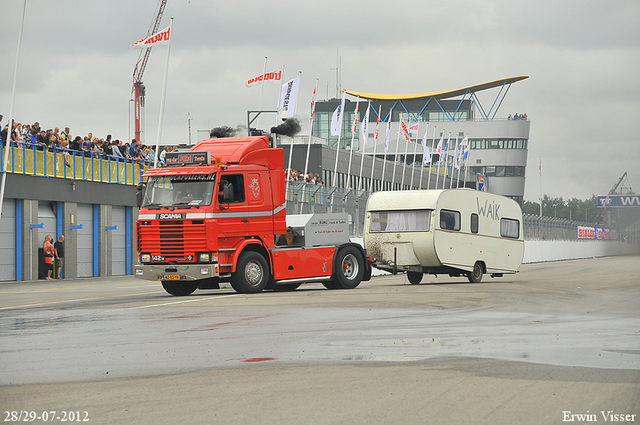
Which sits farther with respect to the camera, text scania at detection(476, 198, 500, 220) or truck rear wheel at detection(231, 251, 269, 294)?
text scania at detection(476, 198, 500, 220)

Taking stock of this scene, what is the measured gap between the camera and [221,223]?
65.8 feet

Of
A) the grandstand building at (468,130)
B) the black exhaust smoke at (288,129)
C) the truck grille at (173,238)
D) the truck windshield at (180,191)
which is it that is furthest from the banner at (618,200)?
the truck grille at (173,238)

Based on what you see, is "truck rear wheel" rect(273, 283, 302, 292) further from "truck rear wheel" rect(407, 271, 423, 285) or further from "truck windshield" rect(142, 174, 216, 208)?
"truck rear wheel" rect(407, 271, 423, 285)

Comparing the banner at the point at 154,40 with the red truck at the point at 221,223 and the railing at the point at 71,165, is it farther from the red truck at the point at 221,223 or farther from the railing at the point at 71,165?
the red truck at the point at 221,223

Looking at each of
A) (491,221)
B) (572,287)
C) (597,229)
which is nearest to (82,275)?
(491,221)

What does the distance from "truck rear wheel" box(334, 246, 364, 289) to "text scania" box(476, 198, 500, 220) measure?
20.6ft

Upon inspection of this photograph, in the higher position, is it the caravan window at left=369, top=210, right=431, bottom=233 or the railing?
the railing

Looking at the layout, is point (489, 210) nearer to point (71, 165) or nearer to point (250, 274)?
point (250, 274)

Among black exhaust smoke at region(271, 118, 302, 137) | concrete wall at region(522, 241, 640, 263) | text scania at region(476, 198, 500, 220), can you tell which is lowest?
concrete wall at region(522, 241, 640, 263)

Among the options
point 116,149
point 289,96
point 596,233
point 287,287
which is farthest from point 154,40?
point 596,233

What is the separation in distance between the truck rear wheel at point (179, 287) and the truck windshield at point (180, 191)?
2393mm

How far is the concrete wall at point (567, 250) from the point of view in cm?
5786

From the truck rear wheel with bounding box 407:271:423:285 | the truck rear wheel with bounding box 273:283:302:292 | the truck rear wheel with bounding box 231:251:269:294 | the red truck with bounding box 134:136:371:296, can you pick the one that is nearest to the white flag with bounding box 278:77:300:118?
the truck rear wheel with bounding box 407:271:423:285

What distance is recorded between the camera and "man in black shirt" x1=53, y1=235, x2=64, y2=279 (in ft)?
112
